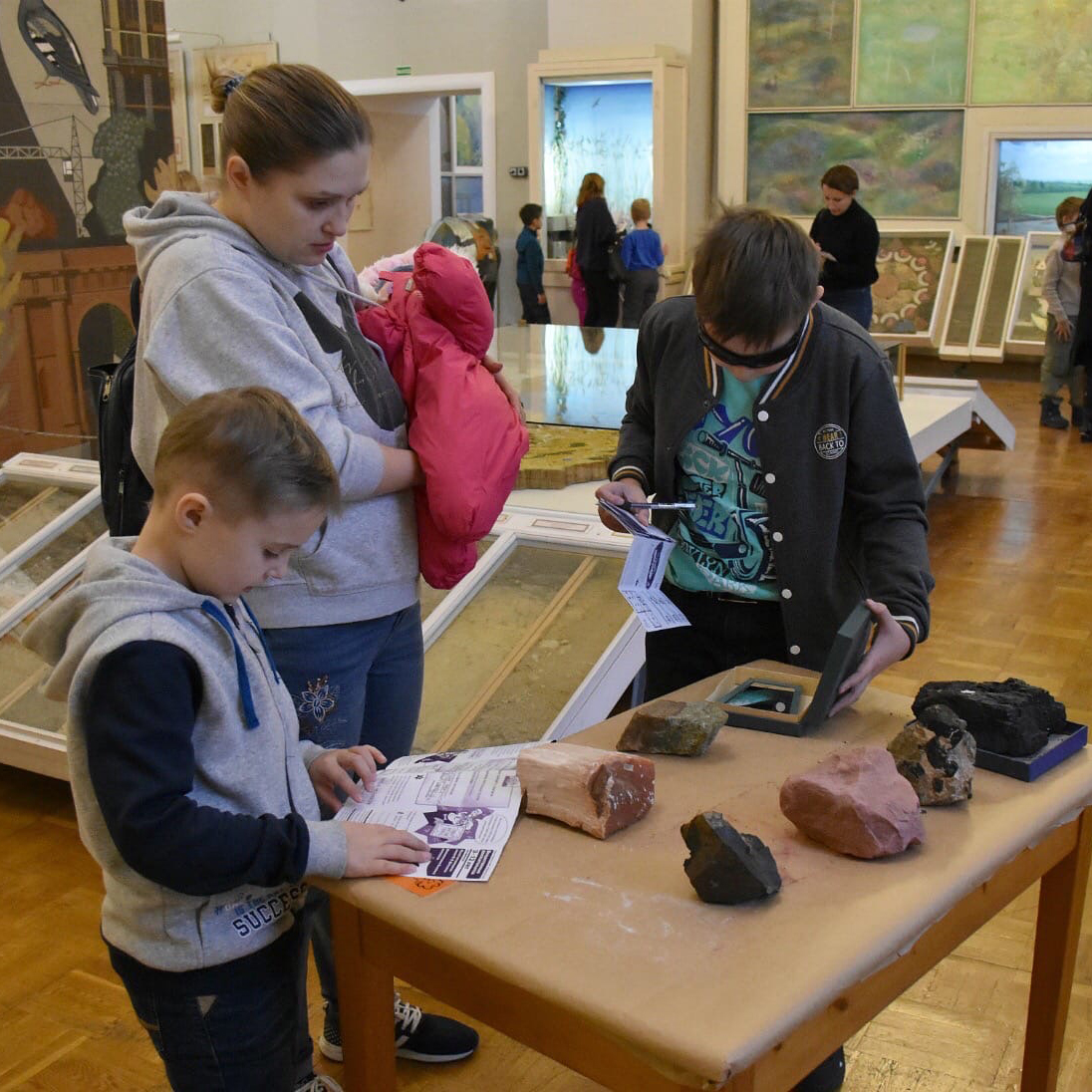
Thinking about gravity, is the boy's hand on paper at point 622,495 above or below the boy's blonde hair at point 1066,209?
below

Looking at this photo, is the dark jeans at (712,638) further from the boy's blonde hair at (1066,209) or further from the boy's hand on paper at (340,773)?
the boy's blonde hair at (1066,209)

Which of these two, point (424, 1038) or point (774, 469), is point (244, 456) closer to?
point (774, 469)

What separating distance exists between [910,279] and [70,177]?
28.4ft

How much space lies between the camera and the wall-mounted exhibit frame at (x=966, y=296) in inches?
485

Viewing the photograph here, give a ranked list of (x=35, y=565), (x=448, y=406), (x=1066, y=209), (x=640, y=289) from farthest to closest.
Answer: (x=640, y=289), (x=1066, y=209), (x=35, y=565), (x=448, y=406)

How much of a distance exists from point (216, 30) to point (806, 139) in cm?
687

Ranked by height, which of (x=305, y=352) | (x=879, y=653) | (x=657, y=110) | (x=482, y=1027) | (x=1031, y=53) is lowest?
(x=482, y=1027)

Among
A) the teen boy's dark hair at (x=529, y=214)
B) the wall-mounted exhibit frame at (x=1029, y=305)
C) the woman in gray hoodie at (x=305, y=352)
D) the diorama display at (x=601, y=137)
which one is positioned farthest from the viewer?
the diorama display at (x=601, y=137)

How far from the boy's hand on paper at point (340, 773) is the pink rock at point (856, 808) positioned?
592 mm

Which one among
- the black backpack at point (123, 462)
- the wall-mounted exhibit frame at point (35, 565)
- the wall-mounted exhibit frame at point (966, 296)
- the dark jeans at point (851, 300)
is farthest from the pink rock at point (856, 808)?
the wall-mounted exhibit frame at point (966, 296)

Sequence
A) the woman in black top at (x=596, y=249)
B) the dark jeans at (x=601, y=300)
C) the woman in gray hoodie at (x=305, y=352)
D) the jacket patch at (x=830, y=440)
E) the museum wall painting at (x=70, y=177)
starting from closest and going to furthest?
the woman in gray hoodie at (x=305, y=352) → the jacket patch at (x=830, y=440) → the museum wall painting at (x=70, y=177) → the woman in black top at (x=596, y=249) → the dark jeans at (x=601, y=300)

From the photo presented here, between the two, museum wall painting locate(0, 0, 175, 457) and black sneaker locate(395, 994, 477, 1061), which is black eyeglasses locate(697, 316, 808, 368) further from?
museum wall painting locate(0, 0, 175, 457)

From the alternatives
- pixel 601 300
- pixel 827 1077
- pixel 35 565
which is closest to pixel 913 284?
pixel 601 300

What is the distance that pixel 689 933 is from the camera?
150cm
